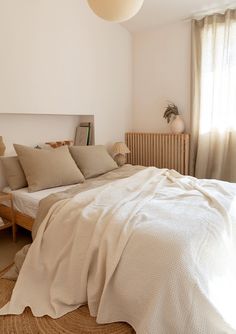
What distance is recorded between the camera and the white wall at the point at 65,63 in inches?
92.8

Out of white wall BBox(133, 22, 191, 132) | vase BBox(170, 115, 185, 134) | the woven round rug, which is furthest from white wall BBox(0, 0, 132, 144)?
the woven round rug

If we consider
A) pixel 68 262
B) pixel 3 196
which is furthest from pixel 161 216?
pixel 3 196

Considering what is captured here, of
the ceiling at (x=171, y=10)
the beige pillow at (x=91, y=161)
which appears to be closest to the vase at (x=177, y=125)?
the beige pillow at (x=91, y=161)

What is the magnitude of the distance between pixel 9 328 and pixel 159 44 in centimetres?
367

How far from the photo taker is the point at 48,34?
264 centimetres

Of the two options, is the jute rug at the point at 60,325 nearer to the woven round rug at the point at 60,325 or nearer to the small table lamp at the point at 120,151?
the woven round rug at the point at 60,325

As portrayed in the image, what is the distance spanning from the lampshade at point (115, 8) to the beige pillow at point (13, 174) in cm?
146

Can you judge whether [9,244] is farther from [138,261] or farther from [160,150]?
[160,150]

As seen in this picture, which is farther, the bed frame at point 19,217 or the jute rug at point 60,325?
the bed frame at point 19,217

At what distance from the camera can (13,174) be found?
2311 millimetres

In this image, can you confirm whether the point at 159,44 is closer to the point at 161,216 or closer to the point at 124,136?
the point at 124,136

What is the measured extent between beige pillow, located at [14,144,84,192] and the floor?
1.74ft

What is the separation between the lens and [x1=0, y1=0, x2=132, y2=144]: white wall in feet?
7.73

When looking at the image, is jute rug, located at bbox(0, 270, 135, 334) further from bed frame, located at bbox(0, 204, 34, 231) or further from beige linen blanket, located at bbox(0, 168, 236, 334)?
bed frame, located at bbox(0, 204, 34, 231)
